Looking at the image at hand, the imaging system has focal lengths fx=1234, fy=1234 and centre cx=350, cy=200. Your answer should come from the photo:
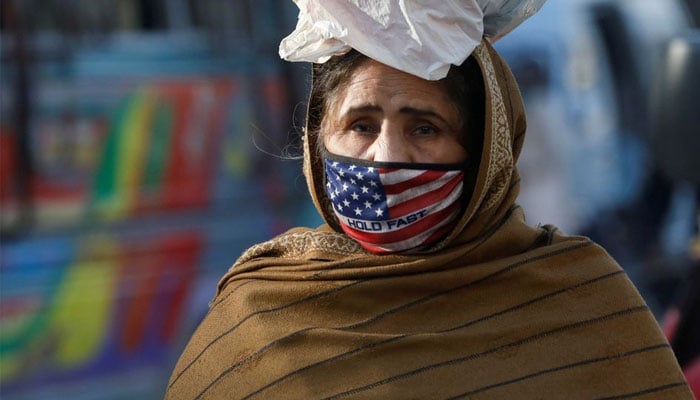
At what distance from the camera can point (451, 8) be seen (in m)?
2.49

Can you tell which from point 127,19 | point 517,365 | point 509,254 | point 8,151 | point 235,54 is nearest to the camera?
point 517,365

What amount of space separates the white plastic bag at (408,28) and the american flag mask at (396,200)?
0.66 ft

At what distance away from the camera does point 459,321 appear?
252 centimetres

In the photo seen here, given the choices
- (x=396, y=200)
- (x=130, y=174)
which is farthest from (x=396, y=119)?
(x=130, y=174)

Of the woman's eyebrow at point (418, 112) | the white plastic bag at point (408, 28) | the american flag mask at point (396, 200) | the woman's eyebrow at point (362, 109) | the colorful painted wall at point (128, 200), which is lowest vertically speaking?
the american flag mask at point (396, 200)

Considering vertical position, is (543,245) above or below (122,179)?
below

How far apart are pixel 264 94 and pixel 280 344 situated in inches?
125

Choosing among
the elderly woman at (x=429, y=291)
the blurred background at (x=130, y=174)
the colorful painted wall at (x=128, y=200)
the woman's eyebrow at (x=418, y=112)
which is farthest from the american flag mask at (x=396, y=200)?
the colorful painted wall at (x=128, y=200)

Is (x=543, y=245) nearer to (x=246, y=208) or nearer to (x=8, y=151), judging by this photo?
(x=8, y=151)

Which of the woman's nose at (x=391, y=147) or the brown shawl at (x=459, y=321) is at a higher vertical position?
the woman's nose at (x=391, y=147)

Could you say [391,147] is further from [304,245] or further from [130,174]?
[130,174]

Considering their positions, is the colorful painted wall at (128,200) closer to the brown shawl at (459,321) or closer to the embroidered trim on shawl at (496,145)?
the brown shawl at (459,321)

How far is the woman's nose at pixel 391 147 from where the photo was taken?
248cm

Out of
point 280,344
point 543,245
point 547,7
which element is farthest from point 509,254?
point 547,7
